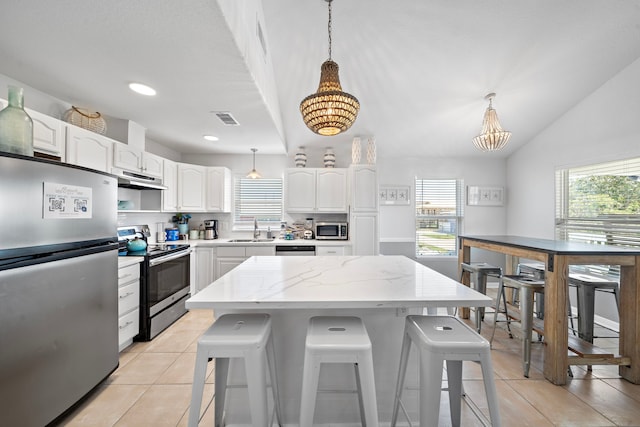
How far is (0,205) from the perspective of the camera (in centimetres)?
130

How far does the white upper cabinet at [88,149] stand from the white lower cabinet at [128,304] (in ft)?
3.20

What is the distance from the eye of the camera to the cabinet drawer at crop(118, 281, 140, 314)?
97.1 inches

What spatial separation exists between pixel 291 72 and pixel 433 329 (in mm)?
2807

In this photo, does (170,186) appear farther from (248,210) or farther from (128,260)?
(128,260)

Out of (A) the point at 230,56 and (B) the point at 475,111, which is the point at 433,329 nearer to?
(A) the point at 230,56

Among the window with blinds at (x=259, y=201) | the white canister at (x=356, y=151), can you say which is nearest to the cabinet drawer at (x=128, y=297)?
the window with blinds at (x=259, y=201)

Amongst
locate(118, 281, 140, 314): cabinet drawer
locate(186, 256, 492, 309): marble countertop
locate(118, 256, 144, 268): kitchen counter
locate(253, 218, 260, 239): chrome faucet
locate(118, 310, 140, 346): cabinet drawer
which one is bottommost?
locate(118, 310, 140, 346): cabinet drawer

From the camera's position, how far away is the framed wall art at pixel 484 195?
4781 millimetres

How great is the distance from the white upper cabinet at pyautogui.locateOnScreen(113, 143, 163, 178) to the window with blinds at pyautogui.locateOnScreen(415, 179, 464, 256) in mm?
3971

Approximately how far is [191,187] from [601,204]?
540cm

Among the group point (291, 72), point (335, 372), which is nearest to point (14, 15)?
point (291, 72)

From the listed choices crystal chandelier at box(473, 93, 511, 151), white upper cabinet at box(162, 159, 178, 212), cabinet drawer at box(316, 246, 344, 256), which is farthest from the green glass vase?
crystal chandelier at box(473, 93, 511, 151)

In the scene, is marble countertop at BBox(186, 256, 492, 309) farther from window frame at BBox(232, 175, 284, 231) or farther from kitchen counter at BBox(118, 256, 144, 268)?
window frame at BBox(232, 175, 284, 231)

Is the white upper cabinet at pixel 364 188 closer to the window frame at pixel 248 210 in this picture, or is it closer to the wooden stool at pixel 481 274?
the window frame at pixel 248 210
